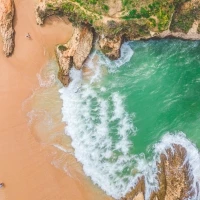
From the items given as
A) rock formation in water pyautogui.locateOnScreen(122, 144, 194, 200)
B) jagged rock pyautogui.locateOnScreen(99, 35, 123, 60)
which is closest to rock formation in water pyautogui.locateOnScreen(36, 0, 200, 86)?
jagged rock pyautogui.locateOnScreen(99, 35, 123, 60)

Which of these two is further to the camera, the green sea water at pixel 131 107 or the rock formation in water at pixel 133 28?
the green sea water at pixel 131 107

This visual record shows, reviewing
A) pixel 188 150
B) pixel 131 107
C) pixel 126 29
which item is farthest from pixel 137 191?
pixel 126 29

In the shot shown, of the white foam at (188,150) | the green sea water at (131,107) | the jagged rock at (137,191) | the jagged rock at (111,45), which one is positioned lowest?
the jagged rock at (137,191)

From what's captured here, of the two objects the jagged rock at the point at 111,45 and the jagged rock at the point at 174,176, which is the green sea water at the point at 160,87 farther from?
the jagged rock at the point at 174,176

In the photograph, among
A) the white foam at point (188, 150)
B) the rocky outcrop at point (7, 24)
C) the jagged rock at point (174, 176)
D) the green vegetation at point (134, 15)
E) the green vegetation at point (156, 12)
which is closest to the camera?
the green vegetation at point (156, 12)

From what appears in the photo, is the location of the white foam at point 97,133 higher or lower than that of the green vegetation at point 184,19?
lower

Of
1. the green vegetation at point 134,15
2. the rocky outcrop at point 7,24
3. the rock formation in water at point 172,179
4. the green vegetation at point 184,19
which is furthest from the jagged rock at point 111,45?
the rock formation in water at point 172,179

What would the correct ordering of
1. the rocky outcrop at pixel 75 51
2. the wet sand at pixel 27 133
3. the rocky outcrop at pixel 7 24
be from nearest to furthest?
the rocky outcrop at pixel 75 51
the wet sand at pixel 27 133
the rocky outcrop at pixel 7 24

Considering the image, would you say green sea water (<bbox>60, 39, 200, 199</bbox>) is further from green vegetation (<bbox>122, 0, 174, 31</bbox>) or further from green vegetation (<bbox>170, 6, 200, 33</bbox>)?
green vegetation (<bbox>122, 0, 174, 31</bbox>)

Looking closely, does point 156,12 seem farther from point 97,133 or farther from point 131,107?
point 97,133
